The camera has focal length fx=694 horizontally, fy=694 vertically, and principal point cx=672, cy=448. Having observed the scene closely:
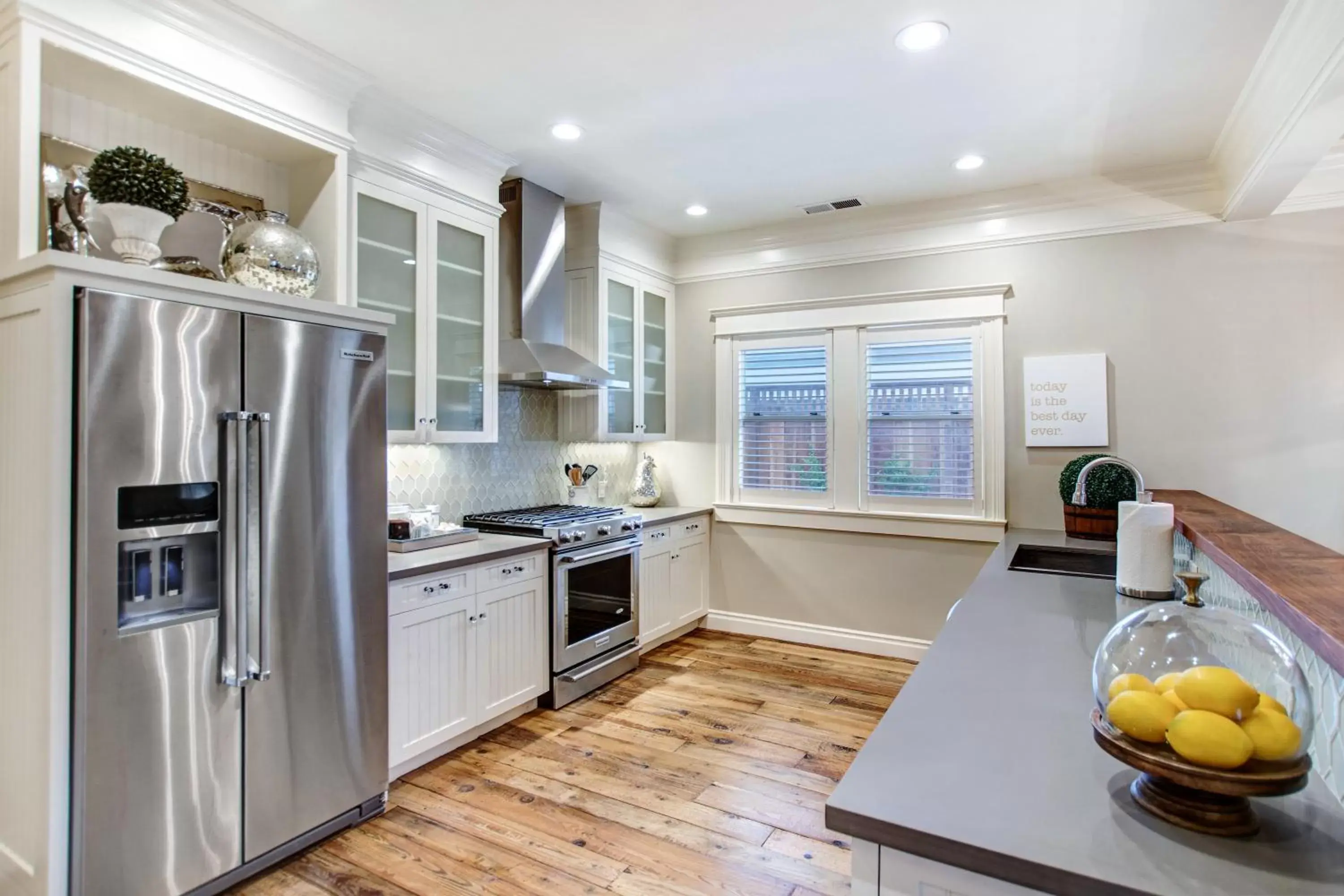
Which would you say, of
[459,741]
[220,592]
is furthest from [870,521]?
[220,592]

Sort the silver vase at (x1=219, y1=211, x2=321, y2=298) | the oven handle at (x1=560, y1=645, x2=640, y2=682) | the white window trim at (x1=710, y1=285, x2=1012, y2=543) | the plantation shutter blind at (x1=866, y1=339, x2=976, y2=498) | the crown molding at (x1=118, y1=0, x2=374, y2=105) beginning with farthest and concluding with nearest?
1. the plantation shutter blind at (x1=866, y1=339, x2=976, y2=498)
2. the white window trim at (x1=710, y1=285, x2=1012, y2=543)
3. the oven handle at (x1=560, y1=645, x2=640, y2=682)
4. the silver vase at (x1=219, y1=211, x2=321, y2=298)
5. the crown molding at (x1=118, y1=0, x2=374, y2=105)

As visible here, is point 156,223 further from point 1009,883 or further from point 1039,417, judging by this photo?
point 1039,417

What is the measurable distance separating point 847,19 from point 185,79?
2.18m

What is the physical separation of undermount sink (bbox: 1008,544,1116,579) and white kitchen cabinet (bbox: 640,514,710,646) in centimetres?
207

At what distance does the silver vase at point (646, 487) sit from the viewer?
492 cm

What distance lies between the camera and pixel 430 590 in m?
2.82

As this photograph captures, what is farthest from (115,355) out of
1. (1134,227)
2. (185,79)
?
(1134,227)

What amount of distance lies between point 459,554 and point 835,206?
307 cm

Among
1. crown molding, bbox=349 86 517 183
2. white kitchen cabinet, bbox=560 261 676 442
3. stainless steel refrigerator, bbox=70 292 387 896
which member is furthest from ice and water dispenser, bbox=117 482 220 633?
white kitchen cabinet, bbox=560 261 676 442

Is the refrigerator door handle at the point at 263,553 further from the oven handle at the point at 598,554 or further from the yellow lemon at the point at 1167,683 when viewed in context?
the yellow lemon at the point at 1167,683

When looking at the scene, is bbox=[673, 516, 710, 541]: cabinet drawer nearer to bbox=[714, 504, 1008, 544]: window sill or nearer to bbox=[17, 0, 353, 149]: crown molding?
bbox=[714, 504, 1008, 544]: window sill

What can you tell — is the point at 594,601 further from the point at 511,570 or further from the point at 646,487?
the point at 646,487

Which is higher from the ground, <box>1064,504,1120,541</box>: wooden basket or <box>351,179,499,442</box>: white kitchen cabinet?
<box>351,179,499,442</box>: white kitchen cabinet

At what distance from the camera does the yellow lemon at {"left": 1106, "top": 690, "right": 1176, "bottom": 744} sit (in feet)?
3.05
